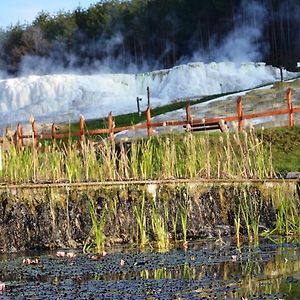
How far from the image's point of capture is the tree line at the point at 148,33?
58.6 m

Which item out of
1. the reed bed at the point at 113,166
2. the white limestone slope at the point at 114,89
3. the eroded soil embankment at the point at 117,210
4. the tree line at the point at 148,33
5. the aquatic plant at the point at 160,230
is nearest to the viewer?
the aquatic plant at the point at 160,230

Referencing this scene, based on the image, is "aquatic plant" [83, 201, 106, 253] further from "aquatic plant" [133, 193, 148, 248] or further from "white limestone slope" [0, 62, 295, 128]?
"white limestone slope" [0, 62, 295, 128]

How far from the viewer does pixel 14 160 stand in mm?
12102

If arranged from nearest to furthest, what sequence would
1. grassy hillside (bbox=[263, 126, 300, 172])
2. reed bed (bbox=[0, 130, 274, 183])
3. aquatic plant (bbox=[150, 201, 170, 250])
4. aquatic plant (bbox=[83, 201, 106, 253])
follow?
aquatic plant (bbox=[83, 201, 106, 253])
aquatic plant (bbox=[150, 201, 170, 250])
reed bed (bbox=[0, 130, 274, 183])
grassy hillside (bbox=[263, 126, 300, 172])

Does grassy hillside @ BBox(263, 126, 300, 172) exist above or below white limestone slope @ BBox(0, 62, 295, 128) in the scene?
below

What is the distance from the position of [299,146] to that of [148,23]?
47.7 m

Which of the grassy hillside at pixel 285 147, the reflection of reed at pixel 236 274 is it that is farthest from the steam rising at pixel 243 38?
the reflection of reed at pixel 236 274

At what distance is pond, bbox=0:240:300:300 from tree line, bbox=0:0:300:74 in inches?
1842

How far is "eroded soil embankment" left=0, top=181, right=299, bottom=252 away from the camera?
11000 mm

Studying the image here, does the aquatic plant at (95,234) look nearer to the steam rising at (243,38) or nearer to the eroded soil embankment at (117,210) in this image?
the eroded soil embankment at (117,210)

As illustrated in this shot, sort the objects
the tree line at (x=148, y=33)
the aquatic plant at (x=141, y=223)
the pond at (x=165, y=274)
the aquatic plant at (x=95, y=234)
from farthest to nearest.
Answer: the tree line at (x=148, y=33) → the aquatic plant at (x=141, y=223) → the aquatic plant at (x=95, y=234) → the pond at (x=165, y=274)

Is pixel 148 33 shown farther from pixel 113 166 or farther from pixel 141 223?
pixel 141 223

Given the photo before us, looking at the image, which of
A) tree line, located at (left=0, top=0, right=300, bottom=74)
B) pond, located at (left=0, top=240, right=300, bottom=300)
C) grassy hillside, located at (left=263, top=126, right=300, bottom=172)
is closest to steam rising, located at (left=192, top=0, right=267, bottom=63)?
tree line, located at (left=0, top=0, right=300, bottom=74)

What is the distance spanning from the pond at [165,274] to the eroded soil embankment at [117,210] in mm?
595
